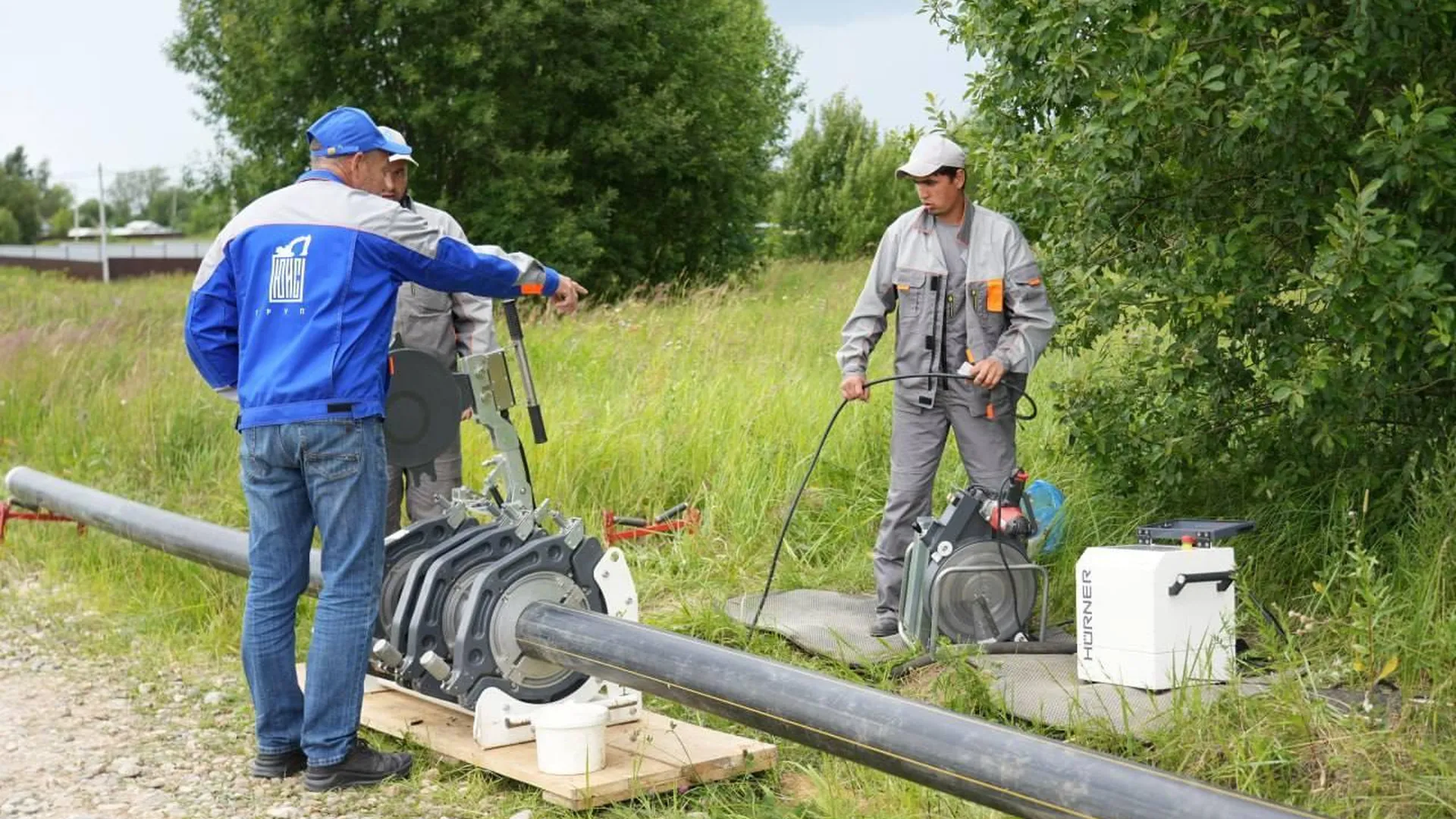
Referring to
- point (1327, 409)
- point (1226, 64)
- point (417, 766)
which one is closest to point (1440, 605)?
point (1327, 409)

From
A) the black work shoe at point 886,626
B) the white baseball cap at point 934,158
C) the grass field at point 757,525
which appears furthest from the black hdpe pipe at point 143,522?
the white baseball cap at point 934,158

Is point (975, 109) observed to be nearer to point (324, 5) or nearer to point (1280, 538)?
point (1280, 538)

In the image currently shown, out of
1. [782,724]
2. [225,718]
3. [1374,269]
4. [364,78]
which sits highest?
[364,78]

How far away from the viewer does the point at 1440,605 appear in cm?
508

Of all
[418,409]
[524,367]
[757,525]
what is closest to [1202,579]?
[524,367]

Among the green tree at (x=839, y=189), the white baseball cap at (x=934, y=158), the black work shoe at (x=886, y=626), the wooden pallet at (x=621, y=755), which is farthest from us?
the green tree at (x=839, y=189)

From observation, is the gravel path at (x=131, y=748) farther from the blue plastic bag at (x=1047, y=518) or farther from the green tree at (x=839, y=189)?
the green tree at (x=839, y=189)

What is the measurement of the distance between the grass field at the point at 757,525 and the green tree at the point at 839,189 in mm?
17867

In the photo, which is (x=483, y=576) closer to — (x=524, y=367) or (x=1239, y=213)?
(x=524, y=367)

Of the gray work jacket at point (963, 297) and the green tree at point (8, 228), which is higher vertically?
the green tree at point (8, 228)

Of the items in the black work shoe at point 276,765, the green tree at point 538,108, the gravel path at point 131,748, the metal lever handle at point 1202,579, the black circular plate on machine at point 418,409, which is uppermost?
the green tree at point 538,108

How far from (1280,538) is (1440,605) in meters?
0.98

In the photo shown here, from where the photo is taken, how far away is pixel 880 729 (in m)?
3.74

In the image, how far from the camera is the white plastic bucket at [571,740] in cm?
468
